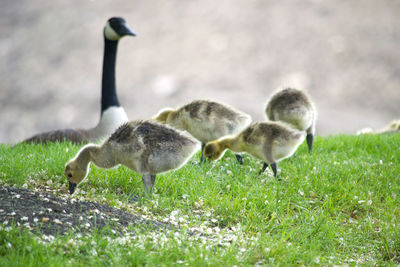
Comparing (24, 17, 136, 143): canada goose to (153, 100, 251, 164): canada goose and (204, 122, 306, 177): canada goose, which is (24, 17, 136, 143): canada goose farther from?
(204, 122, 306, 177): canada goose

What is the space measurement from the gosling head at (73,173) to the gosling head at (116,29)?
3.73m

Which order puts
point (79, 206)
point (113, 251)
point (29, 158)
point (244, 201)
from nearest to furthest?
point (113, 251) → point (79, 206) → point (244, 201) → point (29, 158)

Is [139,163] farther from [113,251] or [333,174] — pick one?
[333,174]

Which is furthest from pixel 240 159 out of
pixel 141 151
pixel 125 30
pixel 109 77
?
pixel 109 77

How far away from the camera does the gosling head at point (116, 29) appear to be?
8.53 metres

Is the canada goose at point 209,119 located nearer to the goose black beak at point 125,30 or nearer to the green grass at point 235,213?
the green grass at point 235,213

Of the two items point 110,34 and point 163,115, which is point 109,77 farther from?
point 163,115

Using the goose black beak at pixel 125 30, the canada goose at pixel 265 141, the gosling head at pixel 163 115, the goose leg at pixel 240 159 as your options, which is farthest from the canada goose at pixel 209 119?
the goose black beak at pixel 125 30

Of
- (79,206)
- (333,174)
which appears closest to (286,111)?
(333,174)

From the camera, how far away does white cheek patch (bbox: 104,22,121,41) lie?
8969 millimetres

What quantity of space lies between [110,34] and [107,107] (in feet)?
4.94

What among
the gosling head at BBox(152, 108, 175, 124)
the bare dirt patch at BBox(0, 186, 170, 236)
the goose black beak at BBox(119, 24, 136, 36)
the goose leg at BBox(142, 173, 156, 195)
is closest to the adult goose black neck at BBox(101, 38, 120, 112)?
the goose black beak at BBox(119, 24, 136, 36)

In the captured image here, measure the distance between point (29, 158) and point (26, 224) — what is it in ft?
8.48

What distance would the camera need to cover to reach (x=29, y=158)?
630 cm
